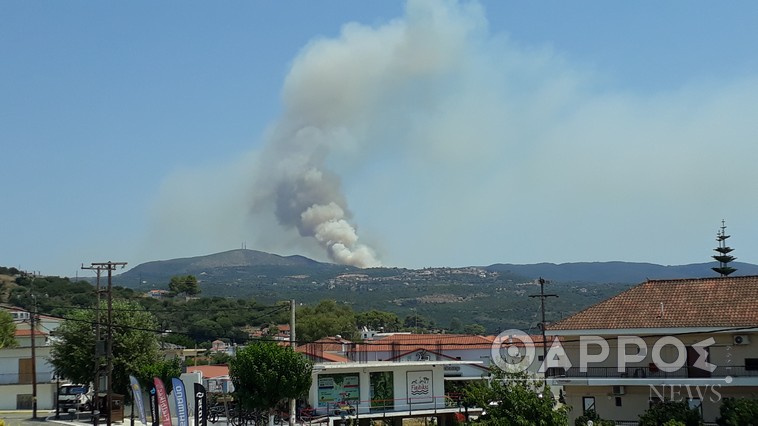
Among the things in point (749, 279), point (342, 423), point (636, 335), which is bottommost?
point (342, 423)

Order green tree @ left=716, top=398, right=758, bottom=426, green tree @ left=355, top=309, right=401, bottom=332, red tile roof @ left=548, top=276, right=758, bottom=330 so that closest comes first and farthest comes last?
green tree @ left=716, top=398, right=758, bottom=426
red tile roof @ left=548, top=276, right=758, bottom=330
green tree @ left=355, top=309, right=401, bottom=332

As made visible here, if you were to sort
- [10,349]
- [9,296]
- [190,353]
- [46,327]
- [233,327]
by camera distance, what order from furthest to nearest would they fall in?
[233,327] < [9,296] < [190,353] < [46,327] < [10,349]

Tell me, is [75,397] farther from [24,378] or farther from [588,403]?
[588,403]

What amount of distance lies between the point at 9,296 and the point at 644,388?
11588cm

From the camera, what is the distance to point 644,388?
38125mm

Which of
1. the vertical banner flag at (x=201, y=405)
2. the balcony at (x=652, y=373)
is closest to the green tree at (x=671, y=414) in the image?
the balcony at (x=652, y=373)

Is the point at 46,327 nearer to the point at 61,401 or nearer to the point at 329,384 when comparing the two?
the point at 61,401

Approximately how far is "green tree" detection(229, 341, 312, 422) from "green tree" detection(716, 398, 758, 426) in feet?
63.3

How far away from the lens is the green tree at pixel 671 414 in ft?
108

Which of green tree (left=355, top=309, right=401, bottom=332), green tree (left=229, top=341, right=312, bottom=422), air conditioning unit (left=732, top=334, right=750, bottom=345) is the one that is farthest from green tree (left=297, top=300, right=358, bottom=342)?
air conditioning unit (left=732, top=334, right=750, bottom=345)

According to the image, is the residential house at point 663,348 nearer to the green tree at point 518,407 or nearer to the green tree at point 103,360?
the green tree at point 518,407

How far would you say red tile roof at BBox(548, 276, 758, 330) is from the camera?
120 ft

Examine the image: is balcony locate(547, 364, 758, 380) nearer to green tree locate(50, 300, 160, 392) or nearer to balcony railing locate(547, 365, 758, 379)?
balcony railing locate(547, 365, 758, 379)

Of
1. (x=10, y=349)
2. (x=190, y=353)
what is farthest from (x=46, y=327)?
(x=10, y=349)
